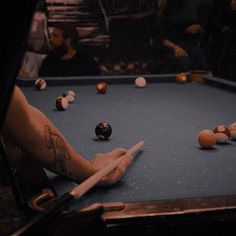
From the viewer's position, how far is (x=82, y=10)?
6.45 meters

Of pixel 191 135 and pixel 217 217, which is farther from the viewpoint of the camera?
pixel 191 135

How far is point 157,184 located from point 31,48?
521cm

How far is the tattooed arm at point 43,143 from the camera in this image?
1.28m

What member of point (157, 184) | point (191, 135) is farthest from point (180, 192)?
point (191, 135)

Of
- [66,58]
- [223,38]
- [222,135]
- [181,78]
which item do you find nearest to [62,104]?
[222,135]

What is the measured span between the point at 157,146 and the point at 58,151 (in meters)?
0.64

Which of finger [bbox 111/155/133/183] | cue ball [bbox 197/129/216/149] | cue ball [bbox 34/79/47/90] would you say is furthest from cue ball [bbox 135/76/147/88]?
finger [bbox 111/155/133/183]

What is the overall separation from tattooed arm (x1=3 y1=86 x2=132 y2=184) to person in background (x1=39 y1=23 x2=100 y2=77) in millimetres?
4138

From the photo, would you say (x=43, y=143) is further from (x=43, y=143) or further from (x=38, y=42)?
(x=38, y=42)

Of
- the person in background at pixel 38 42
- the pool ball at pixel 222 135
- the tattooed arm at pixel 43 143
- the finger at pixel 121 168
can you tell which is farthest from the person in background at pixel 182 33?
the tattooed arm at pixel 43 143

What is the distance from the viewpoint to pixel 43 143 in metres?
1.37

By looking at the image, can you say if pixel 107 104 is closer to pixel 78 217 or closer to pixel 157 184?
pixel 157 184

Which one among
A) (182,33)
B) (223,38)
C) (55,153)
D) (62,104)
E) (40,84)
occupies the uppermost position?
(55,153)

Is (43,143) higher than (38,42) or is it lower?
higher
